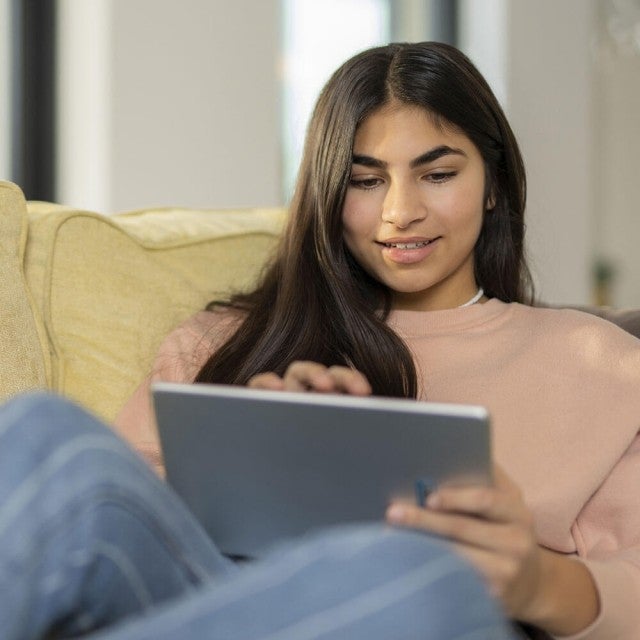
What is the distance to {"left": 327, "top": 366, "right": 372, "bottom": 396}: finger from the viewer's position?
1.12 m

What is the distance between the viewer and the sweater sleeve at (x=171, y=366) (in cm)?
153

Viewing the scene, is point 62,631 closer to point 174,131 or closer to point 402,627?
point 402,627

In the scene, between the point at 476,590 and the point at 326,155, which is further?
the point at 326,155

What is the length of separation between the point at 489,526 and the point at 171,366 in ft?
2.35

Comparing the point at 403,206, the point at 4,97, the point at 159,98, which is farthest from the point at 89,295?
the point at 4,97

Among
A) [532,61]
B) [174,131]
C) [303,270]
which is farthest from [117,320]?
[532,61]

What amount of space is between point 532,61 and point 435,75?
8.95 feet


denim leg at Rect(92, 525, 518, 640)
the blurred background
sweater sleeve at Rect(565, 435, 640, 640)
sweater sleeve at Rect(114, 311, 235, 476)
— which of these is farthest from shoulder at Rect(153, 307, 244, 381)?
the blurred background

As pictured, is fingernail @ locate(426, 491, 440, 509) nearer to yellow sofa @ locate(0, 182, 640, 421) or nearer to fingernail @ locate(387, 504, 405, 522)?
fingernail @ locate(387, 504, 405, 522)

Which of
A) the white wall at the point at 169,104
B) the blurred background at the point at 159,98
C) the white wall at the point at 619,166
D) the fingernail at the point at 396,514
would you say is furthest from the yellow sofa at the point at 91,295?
the white wall at the point at 619,166

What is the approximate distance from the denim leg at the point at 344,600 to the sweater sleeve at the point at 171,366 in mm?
693

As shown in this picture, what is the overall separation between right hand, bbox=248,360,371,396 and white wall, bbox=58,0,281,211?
1.76m

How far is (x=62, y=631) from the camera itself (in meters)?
0.91

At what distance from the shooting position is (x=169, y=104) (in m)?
2.96
